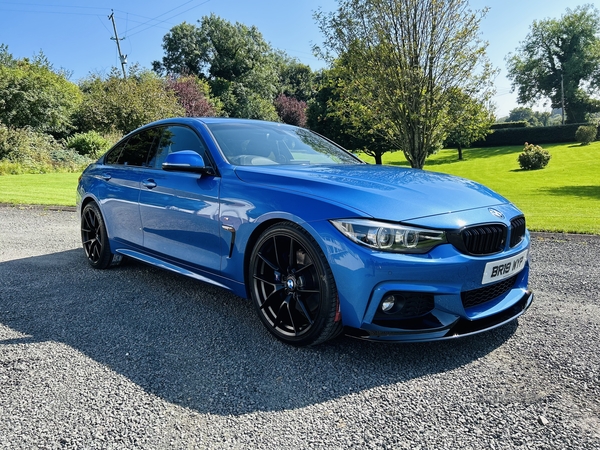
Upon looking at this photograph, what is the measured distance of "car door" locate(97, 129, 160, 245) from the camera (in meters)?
4.29

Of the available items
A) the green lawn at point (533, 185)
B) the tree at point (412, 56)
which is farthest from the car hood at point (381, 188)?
the tree at point (412, 56)

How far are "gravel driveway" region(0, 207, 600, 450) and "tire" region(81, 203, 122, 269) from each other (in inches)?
37.8

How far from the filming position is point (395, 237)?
2521 millimetres

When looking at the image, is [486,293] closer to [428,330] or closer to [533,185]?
[428,330]

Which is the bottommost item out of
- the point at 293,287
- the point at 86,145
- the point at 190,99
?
the point at 293,287

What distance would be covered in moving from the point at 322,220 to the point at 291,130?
6.64 feet

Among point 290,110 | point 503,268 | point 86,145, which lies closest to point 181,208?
point 503,268

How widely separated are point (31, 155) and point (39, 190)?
28.7ft

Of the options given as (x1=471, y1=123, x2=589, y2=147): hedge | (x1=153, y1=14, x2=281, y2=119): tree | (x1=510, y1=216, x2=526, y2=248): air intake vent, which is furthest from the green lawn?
(x1=153, y1=14, x2=281, y2=119): tree

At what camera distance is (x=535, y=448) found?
192 centimetres

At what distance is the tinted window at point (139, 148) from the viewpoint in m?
4.38

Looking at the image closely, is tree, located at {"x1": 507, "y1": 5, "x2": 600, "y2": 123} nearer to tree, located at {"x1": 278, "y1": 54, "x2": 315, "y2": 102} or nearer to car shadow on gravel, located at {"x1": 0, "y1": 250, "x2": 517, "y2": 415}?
tree, located at {"x1": 278, "y1": 54, "x2": 315, "y2": 102}

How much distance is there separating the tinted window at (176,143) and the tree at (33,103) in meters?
23.6

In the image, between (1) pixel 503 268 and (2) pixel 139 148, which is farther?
(2) pixel 139 148
